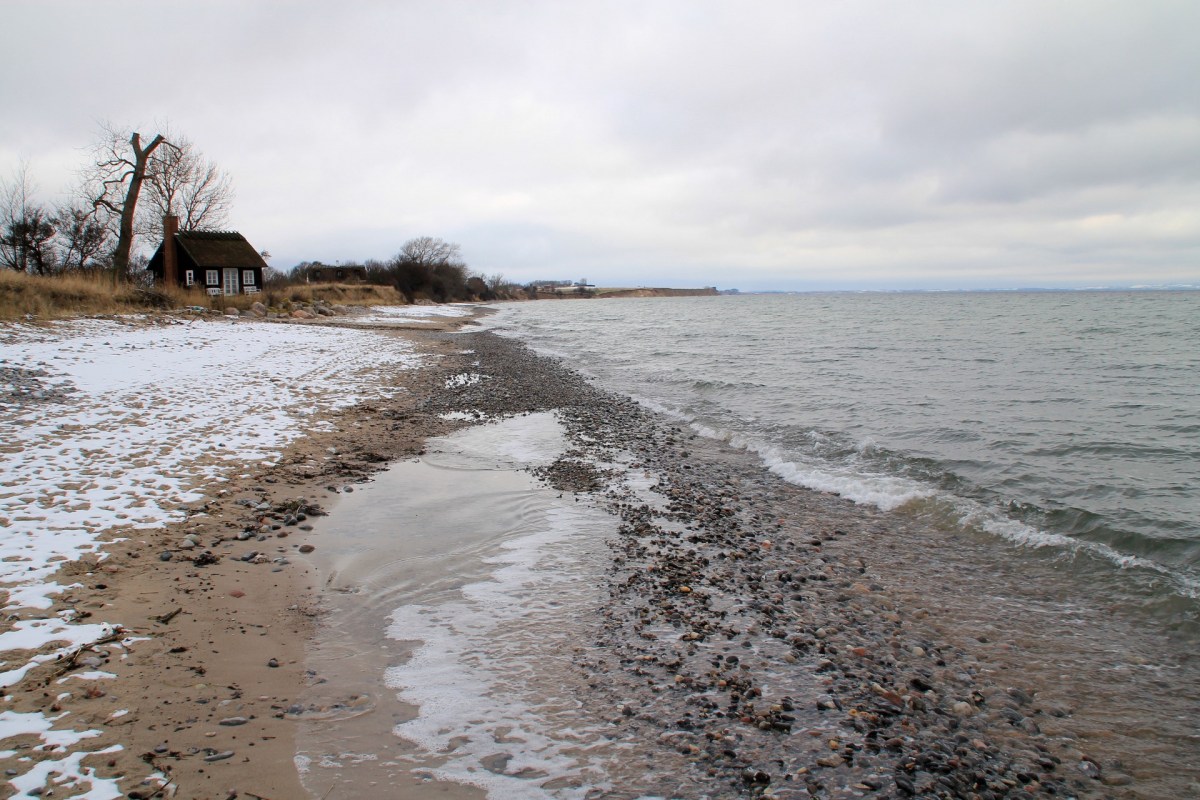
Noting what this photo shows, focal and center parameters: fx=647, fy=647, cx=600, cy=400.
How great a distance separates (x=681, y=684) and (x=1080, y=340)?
147ft

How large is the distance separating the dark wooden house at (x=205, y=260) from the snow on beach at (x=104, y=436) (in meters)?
29.5

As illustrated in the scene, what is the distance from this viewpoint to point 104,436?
397 inches

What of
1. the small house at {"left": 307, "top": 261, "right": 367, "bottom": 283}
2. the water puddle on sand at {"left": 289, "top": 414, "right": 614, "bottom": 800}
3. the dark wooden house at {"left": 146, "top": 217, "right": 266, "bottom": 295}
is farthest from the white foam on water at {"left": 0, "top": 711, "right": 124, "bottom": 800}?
the small house at {"left": 307, "top": 261, "right": 367, "bottom": 283}

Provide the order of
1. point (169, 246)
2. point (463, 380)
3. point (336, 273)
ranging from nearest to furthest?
point (463, 380) → point (169, 246) → point (336, 273)

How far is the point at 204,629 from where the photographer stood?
5500 millimetres

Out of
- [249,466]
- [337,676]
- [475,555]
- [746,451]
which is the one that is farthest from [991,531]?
[249,466]

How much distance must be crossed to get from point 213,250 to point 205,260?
145 centimetres

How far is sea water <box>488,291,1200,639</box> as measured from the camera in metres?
8.80

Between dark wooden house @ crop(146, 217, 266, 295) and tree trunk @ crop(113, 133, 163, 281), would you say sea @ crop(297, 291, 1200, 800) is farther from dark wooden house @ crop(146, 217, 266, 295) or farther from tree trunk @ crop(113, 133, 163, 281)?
dark wooden house @ crop(146, 217, 266, 295)

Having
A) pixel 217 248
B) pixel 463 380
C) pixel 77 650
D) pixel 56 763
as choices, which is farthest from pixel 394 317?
pixel 56 763

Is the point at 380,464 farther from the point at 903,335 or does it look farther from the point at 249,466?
the point at 903,335

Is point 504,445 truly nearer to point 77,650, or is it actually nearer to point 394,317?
point 77,650

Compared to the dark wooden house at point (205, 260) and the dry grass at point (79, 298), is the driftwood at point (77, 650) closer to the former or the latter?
the dry grass at point (79, 298)

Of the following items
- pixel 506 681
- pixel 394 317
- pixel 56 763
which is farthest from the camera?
pixel 394 317
